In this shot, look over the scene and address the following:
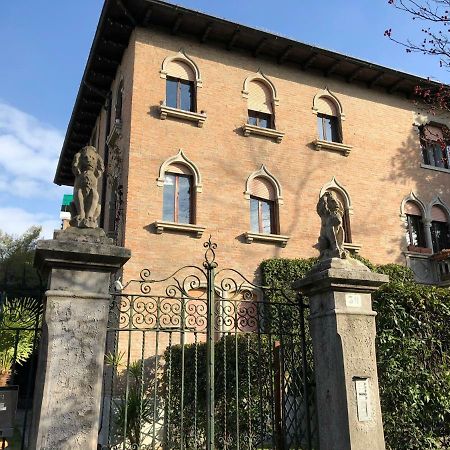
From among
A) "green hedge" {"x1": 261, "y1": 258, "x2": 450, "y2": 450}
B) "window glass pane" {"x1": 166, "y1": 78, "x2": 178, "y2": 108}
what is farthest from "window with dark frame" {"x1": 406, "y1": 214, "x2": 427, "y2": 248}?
"green hedge" {"x1": 261, "y1": 258, "x2": 450, "y2": 450}

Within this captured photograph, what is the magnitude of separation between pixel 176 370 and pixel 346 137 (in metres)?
10.4

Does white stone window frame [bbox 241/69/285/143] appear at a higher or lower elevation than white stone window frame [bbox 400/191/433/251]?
higher

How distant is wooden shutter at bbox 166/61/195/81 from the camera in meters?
14.7

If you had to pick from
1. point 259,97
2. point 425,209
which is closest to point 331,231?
point 259,97

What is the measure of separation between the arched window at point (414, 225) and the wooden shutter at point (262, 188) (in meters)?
5.38

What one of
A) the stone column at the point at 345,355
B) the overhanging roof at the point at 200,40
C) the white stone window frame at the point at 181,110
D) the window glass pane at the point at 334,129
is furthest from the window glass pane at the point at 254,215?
the stone column at the point at 345,355

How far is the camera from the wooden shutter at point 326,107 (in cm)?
1686

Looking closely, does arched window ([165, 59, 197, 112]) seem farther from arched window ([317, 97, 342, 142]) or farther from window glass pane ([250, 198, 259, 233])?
arched window ([317, 97, 342, 142])

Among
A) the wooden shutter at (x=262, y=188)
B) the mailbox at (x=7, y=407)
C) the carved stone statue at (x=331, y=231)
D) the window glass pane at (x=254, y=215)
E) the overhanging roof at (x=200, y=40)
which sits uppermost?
the overhanging roof at (x=200, y=40)

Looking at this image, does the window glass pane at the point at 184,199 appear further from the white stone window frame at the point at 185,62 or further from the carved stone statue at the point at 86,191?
the carved stone statue at the point at 86,191

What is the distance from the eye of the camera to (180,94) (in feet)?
48.6

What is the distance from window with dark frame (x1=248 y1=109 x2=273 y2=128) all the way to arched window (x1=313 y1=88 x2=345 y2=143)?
191 centimetres

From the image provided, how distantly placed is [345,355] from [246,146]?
1059 cm

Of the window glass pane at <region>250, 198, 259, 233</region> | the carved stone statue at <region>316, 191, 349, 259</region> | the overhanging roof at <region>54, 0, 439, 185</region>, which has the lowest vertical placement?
the carved stone statue at <region>316, 191, 349, 259</region>
